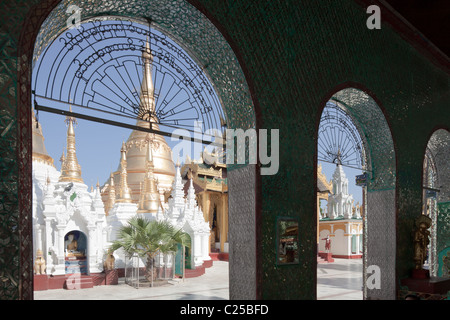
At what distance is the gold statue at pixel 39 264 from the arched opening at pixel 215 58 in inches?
322

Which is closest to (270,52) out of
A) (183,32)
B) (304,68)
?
(304,68)

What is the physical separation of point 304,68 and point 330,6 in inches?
44.3

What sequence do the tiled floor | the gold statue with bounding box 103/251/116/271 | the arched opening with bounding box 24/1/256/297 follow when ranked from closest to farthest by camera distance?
1. the arched opening with bounding box 24/1/256/297
2. the tiled floor
3. the gold statue with bounding box 103/251/116/271

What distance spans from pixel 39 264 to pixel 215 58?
8693 millimetres

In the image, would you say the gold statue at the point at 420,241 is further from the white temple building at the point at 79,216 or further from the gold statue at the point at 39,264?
the gold statue at the point at 39,264

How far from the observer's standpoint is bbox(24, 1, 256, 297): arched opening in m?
3.89

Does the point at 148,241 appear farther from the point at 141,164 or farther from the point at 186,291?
the point at 141,164

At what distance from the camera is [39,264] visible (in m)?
10.5

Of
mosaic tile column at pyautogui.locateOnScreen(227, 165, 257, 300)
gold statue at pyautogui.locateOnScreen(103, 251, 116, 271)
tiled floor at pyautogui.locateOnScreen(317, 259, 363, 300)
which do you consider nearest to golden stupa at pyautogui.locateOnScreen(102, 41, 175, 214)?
gold statue at pyautogui.locateOnScreen(103, 251, 116, 271)

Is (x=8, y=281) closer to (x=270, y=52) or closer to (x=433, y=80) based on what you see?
(x=270, y=52)

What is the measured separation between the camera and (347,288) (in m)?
9.88

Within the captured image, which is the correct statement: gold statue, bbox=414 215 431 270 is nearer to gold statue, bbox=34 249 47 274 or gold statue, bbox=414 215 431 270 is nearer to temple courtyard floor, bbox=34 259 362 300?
temple courtyard floor, bbox=34 259 362 300

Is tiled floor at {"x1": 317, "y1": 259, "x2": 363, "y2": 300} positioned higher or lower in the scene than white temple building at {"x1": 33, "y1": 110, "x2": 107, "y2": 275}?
lower

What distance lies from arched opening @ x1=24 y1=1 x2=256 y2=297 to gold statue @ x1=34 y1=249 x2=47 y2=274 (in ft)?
26.8
